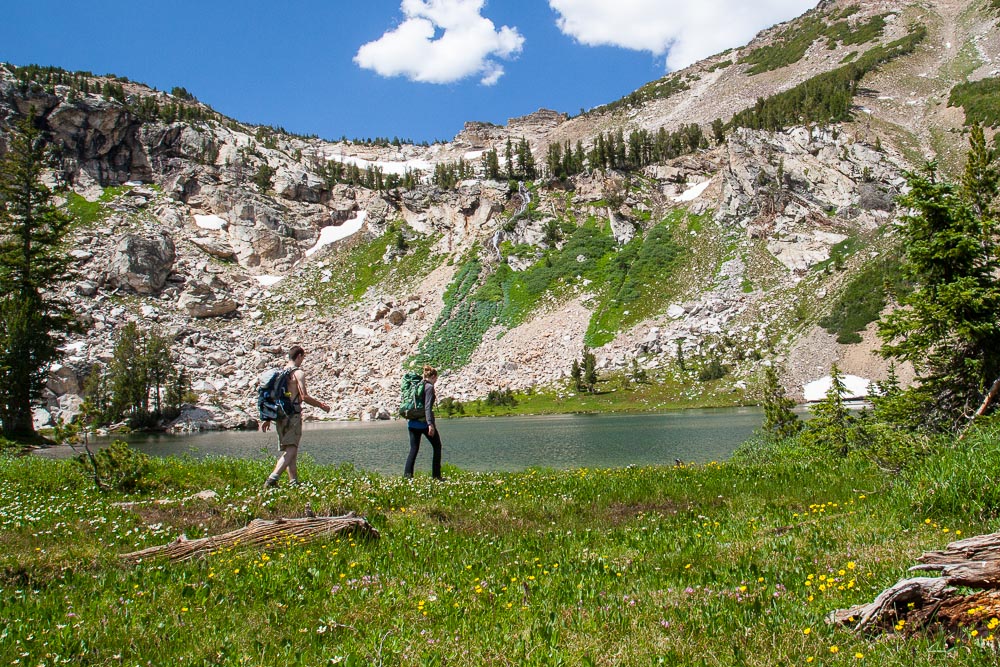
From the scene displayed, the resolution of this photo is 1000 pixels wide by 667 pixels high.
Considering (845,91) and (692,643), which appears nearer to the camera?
(692,643)

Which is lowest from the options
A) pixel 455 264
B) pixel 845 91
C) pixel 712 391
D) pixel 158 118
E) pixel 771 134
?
pixel 712 391

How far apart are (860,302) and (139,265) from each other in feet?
374

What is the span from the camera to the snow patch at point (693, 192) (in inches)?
4321

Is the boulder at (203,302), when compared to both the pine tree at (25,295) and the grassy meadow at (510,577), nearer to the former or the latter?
the pine tree at (25,295)

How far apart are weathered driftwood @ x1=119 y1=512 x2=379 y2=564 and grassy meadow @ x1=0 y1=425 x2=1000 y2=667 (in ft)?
0.73

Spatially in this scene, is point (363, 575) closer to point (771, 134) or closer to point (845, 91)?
point (771, 134)

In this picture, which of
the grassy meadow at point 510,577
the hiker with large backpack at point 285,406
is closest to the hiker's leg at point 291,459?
the hiker with large backpack at point 285,406

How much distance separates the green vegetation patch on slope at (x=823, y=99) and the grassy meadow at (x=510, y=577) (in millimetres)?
120460

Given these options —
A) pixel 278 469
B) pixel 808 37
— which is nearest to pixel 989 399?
pixel 278 469

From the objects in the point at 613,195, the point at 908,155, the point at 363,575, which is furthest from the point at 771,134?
the point at 363,575

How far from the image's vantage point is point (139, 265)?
97.9m

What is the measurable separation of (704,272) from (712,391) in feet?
85.1

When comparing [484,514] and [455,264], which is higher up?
[455,264]

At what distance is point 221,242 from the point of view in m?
115
